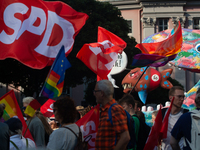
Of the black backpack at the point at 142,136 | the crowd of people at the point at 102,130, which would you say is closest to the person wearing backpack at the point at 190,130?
the crowd of people at the point at 102,130

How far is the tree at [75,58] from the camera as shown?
1712cm

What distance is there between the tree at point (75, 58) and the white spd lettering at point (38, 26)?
10.8 m

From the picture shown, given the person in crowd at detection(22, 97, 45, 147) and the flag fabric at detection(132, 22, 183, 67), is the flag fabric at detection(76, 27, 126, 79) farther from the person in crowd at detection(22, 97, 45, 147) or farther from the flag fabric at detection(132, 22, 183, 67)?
the person in crowd at detection(22, 97, 45, 147)

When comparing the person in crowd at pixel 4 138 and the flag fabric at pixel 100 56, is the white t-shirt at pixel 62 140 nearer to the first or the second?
the person in crowd at pixel 4 138

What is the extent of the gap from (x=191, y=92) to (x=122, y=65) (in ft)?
7.63

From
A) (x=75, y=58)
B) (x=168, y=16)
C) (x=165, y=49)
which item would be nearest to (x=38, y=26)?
(x=165, y=49)

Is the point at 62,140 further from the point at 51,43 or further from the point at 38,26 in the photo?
the point at 38,26

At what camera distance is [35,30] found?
19.1ft

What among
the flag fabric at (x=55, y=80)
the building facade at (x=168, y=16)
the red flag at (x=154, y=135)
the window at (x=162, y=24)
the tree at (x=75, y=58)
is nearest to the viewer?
Result: the red flag at (x=154, y=135)

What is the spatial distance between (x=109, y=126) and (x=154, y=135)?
3.47 ft

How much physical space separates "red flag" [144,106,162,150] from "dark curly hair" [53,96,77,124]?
3.94 feet

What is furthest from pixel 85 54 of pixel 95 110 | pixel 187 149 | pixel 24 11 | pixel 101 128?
pixel 187 149

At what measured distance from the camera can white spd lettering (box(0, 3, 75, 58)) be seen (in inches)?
223

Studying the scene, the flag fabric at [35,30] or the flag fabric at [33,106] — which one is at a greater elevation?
the flag fabric at [35,30]
